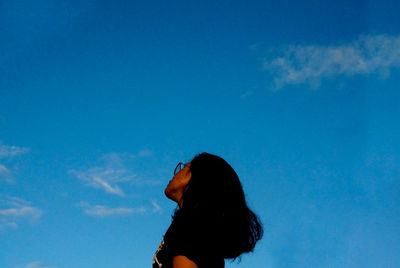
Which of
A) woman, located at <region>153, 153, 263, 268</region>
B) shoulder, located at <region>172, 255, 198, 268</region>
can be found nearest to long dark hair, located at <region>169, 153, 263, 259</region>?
woman, located at <region>153, 153, 263, 268</region>

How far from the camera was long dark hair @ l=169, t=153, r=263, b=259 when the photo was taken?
14.5 feet

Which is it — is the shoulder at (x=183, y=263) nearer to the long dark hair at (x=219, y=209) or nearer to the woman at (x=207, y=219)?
the woman at (x=207, y=219)

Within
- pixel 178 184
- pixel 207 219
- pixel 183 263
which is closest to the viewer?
pixel 183 263

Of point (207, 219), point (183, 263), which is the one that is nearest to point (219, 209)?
point (207, 219)

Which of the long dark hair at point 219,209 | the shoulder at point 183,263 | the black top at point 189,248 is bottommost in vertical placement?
the shoulder at point 183,263

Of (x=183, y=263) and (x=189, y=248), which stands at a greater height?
(x=189, y=248)

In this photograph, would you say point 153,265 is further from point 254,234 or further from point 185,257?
point 254,234

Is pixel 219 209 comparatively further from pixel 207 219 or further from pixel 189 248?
pixel 189 248

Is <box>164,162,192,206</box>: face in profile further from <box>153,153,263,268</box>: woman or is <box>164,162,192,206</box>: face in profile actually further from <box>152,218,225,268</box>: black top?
<box>152,218,225,268</box>: black top

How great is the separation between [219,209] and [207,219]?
0.58 ft

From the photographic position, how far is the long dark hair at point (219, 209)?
4.43 meters

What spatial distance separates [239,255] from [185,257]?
0.98 metres

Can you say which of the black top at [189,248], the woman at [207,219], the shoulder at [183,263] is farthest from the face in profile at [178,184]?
the shoulder at [183,263]

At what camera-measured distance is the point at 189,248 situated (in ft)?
13.4
